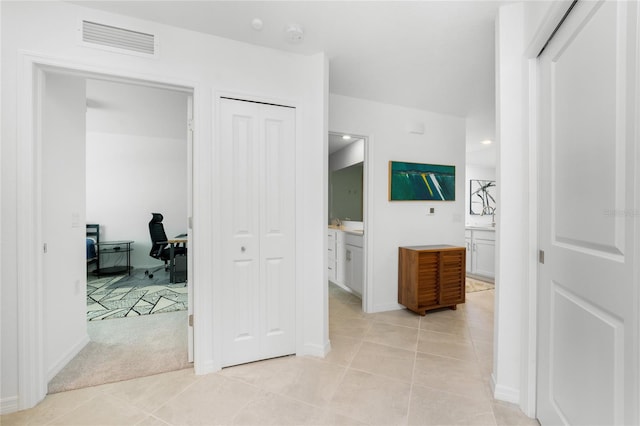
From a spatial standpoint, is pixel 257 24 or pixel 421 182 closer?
pixel 257 24

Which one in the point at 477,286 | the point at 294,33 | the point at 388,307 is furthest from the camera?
the point at 477,286

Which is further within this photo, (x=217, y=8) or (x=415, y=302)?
(x=415, y=302)

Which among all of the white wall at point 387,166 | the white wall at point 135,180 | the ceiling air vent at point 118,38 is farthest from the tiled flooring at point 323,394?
the white wall at point 135,180

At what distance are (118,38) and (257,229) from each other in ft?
5.19

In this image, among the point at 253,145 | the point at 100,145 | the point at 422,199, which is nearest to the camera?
the point at 253,145

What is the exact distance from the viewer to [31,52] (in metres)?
1.59

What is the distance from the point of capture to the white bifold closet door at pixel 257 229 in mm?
2016

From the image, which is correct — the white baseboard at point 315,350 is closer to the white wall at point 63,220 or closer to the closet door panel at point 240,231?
the closet door panel at point 240,231

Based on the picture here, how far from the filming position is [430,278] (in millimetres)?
3113

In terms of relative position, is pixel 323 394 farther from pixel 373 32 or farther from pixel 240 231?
pixel 373 32

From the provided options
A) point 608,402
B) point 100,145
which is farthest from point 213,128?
point 100,145

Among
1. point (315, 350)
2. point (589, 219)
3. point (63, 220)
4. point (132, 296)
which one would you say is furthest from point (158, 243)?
point (589, 219)

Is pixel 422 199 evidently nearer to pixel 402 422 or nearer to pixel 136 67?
pixel 402 422

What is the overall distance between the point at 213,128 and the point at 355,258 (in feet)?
7.90
